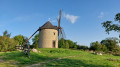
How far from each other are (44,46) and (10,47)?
9.22 metres

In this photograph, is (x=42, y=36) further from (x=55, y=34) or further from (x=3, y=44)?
(x=3, y=44)

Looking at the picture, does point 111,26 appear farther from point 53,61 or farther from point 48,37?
point 48,37

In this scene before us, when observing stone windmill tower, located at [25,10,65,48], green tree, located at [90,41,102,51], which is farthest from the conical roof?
green tree, located at [90,41,102,51]

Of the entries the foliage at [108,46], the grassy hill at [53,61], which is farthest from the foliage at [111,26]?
the foliage at [108,46]

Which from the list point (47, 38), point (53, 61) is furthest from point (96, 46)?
point (53, 61)

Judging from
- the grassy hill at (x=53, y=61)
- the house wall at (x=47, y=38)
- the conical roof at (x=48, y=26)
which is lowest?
the grassy hill at (x=53, y=61)

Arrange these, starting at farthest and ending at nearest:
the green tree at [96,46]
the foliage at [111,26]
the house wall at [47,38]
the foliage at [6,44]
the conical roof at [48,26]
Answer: the green tree at [96,46] → the conical roof at [48,26] → the house wall at [47,38] → the foliage at [6,44] → the foliage at [111,26]

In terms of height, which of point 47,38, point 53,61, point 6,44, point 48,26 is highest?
point 48,26

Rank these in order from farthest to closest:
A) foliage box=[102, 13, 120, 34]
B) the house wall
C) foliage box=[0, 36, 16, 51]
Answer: the house wall, foliage box=[0, 36, 16, 51], foliage box=[102, 13, 120, 34]

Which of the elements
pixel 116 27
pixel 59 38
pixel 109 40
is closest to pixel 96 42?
pixel 109 40

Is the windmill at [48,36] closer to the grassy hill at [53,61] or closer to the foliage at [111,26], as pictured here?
the grassy hill at [53,61]

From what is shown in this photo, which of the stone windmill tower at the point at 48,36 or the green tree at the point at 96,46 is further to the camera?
the green tree at the point at 96,46

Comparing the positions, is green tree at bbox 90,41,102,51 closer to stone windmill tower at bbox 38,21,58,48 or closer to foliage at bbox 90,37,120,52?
foliage at bbox 90,37,120,52

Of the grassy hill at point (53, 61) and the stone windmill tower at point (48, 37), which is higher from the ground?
the stone windmill tower at point (48, 37)
